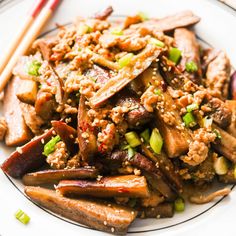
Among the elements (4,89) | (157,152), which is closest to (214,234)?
(157,152)

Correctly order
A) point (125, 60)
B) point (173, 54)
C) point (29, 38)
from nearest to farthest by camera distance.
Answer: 1. point (125, 60)
2. point (173, 54)
3. point (29, 38)

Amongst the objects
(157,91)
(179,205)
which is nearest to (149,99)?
(157,91)

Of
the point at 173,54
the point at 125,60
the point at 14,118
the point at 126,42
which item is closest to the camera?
the point at 125,60

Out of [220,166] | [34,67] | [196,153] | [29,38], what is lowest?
[220,166]

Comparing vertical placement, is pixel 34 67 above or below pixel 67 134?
above

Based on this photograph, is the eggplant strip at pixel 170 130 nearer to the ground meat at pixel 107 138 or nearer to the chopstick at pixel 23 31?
the ground meat at pixel 107 138

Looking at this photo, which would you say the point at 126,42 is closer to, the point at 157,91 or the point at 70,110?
the point at 157,91
